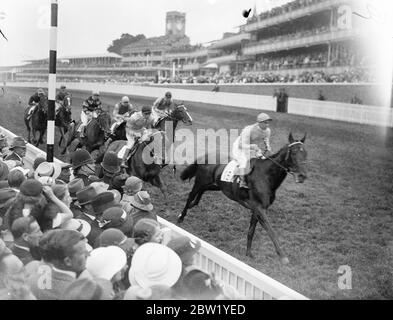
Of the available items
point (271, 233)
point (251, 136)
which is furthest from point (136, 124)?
point (271, 233)

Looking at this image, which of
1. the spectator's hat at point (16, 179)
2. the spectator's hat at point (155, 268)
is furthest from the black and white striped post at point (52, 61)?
the spectator's hat at point (155, 268)

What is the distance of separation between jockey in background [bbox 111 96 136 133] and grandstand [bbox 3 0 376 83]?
1.70m

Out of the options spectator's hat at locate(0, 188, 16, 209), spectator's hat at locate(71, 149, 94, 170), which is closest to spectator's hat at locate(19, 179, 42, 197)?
spectator's hat at locate(0, 188, 16, 209)

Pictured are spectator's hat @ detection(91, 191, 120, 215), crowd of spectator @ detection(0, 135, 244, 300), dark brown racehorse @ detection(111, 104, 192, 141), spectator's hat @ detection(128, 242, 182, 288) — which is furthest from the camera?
dark brown racehorse @ detection(111, 104, 192, 141)

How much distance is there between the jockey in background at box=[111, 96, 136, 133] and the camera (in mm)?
10095

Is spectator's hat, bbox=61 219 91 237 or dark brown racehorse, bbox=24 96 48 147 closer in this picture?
spectator's hat, bbox=61 219 91 237

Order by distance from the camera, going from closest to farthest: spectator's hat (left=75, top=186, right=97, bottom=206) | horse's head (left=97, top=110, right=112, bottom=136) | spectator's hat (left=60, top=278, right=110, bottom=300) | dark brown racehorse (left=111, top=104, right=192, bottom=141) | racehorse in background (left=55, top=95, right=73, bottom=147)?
spectator's hat (left=60, top=278, right=110, bottom=300) < spectator's hat (left=75, top=186, right=97, bottom=206) < dark brown racehorse (left=111, top=104, right=192, bottom=141) < horse's head (left=97, top=110, right=112, bottom=136) < racehorse in background (left=55, top=95, right=73, bottom=147)

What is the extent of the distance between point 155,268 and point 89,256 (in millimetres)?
389

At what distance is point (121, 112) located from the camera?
10.6 m

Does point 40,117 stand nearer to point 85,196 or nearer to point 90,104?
point 90,104

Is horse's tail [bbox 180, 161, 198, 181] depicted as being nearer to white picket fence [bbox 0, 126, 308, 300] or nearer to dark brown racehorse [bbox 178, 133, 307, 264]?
dark brown racehorse [bbox 178, 133, 307, 264]

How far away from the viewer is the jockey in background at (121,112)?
10.1 meters

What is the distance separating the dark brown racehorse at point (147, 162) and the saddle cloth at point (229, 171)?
68.2 inches

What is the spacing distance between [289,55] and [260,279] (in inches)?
1006
